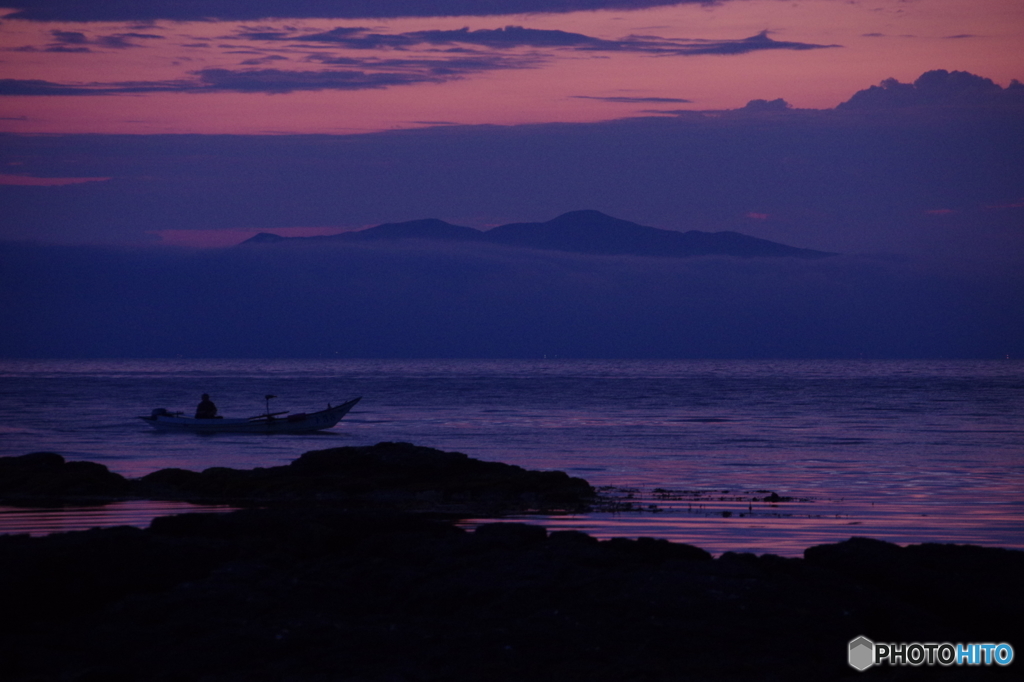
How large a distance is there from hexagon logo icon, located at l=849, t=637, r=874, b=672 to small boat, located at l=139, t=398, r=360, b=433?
3885cm

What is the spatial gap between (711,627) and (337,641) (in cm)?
362

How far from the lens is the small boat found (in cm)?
4691

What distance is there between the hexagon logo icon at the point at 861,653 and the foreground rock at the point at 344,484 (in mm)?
12899

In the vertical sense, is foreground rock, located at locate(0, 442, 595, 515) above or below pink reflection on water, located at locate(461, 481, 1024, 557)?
above

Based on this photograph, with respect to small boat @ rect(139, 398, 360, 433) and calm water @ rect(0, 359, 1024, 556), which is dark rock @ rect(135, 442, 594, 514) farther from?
small boat @ rect(139, 398, 360, 433)

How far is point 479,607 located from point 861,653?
3.77m

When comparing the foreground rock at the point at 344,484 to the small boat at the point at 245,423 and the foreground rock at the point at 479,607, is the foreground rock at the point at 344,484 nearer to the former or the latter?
the foreground rock at the point at 479,607

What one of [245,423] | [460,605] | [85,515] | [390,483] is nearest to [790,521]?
[390,483]

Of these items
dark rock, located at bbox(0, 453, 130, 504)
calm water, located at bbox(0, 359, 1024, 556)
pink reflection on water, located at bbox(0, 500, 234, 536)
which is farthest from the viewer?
dark rock, located at bbox(0, 453, 130, 504)

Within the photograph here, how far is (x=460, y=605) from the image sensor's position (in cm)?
1045

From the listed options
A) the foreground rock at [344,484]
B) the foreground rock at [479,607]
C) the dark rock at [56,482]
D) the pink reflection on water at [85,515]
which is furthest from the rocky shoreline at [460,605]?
the dark rock at [56,482]

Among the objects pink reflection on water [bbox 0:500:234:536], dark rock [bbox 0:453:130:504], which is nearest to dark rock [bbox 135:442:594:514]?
dark rock [bbox 0:453:130:504]

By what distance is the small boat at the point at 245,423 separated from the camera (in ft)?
154

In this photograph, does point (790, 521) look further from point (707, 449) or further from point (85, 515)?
point (707, 449)
